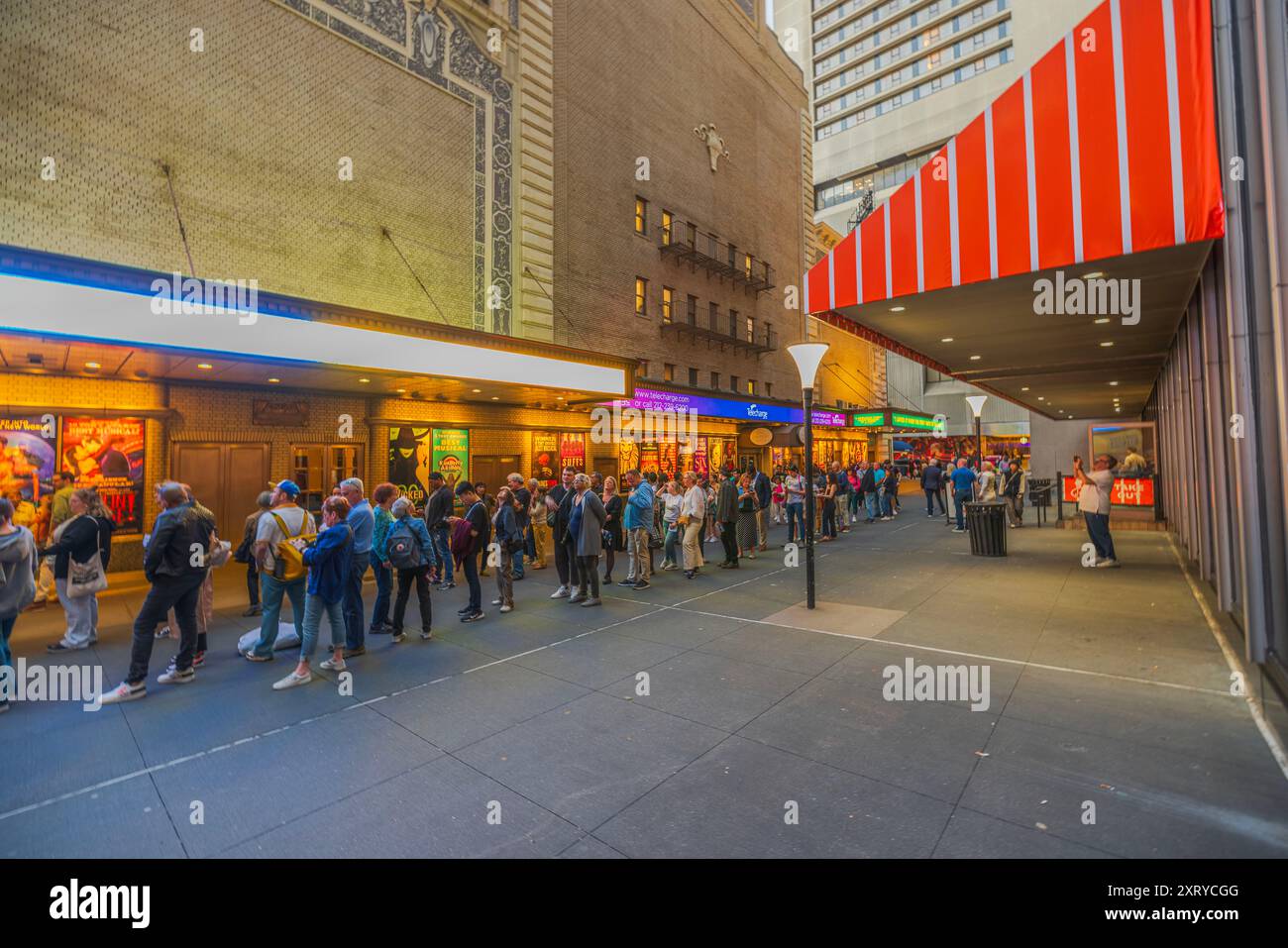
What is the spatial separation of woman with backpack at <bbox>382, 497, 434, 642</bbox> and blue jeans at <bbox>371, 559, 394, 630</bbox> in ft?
1.43

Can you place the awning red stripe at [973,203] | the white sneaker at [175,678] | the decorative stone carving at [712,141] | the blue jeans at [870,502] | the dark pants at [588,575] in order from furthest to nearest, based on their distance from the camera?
the decorative stone carving at [712,141] → the blue jeans at [870,502] → the dark pants at [588,575] → the awning red stripe at [973,203] → the white sneaker at [175,678]

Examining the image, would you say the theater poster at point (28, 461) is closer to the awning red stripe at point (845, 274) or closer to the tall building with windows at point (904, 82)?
the awning red stripe at point (845, 274)

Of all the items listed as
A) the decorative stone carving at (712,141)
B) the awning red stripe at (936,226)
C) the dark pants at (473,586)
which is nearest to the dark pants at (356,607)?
the dark pants at (473,586)

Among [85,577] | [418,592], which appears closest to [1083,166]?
[418,592]

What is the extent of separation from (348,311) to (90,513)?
5.32 metres

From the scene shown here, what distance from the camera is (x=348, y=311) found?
438 inches

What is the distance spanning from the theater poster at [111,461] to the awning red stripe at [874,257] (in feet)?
44.7

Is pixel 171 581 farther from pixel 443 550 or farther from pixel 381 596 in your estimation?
pixel 443 550

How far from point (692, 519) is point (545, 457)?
889 centimetres

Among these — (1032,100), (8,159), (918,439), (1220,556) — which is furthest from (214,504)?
(918,439)

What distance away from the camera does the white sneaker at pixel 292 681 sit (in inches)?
236

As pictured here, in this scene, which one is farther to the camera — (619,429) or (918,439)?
(918,439)

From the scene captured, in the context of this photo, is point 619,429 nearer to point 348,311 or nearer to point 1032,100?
point 348,311

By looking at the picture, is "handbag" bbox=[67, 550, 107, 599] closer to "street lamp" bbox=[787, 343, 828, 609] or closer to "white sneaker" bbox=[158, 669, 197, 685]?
"white sneaker" bbox=[158, 669, 197, 685]
